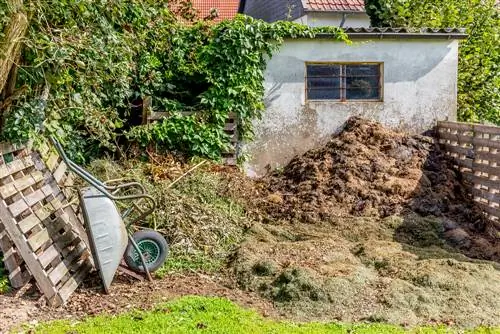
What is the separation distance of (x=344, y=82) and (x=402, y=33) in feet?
4.62

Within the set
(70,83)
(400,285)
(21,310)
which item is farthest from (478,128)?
(21,310)

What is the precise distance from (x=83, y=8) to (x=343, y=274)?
407 cm

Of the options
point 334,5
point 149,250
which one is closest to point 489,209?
point 149,250

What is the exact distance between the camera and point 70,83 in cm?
686

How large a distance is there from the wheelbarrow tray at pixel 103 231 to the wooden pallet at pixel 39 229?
1.28 feet

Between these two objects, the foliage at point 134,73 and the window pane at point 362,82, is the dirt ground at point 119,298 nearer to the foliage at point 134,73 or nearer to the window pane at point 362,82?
the foliage at point 134,73

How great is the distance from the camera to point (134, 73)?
9.27 meters

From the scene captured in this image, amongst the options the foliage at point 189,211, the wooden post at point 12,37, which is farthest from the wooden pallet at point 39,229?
the foliage at point 189,211

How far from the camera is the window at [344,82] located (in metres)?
10.4

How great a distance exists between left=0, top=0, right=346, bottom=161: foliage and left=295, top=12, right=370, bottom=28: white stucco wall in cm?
769

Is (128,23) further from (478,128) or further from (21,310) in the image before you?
(478,128)

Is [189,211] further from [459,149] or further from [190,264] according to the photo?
[459,149]

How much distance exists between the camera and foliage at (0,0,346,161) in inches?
246

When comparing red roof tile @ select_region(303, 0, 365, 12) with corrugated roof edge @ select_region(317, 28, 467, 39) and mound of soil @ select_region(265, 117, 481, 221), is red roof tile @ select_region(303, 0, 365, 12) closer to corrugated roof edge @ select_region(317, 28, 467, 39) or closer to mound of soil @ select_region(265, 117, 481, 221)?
corrugated roof edge @ select_region(317, 28, 467, 39)
